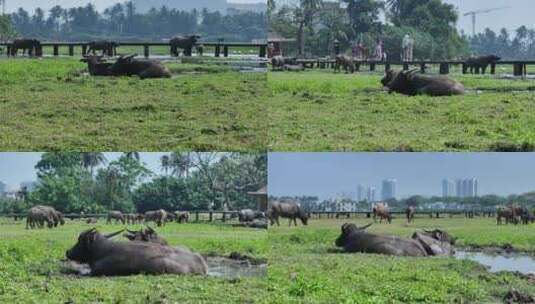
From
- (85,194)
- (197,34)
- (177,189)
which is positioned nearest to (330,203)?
(177,189)

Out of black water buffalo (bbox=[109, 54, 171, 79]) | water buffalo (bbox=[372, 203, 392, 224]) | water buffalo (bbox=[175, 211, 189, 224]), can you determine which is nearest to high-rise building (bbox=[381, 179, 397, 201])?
water buffalo (bbox=[372, 203, 392, 224])

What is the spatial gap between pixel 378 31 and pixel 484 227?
11.1 ft

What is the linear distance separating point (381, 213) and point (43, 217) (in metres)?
4.24

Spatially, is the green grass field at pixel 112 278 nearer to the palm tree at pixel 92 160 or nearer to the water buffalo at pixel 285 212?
the water buffalo at pixel 285 212

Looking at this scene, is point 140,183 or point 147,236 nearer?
point 147,236

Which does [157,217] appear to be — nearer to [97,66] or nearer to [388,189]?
[388,189]

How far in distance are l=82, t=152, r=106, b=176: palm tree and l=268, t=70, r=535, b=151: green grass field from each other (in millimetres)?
2082

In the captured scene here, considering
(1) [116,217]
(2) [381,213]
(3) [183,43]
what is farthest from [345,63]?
(1) [116,217]

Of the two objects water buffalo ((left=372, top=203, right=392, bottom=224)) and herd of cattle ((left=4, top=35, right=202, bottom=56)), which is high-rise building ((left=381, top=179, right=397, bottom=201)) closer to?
water buffalo ((left=372, top=203, right=392, bottom=224))

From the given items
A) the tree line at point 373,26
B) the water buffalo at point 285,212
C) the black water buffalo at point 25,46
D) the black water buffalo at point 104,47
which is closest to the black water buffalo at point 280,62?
the tree line at point 373,26

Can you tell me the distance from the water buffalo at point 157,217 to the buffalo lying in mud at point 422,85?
14.0 ft

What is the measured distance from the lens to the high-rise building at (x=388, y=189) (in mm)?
12508

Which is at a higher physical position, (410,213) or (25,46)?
(25,46)

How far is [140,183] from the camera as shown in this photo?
1255 centimetres
